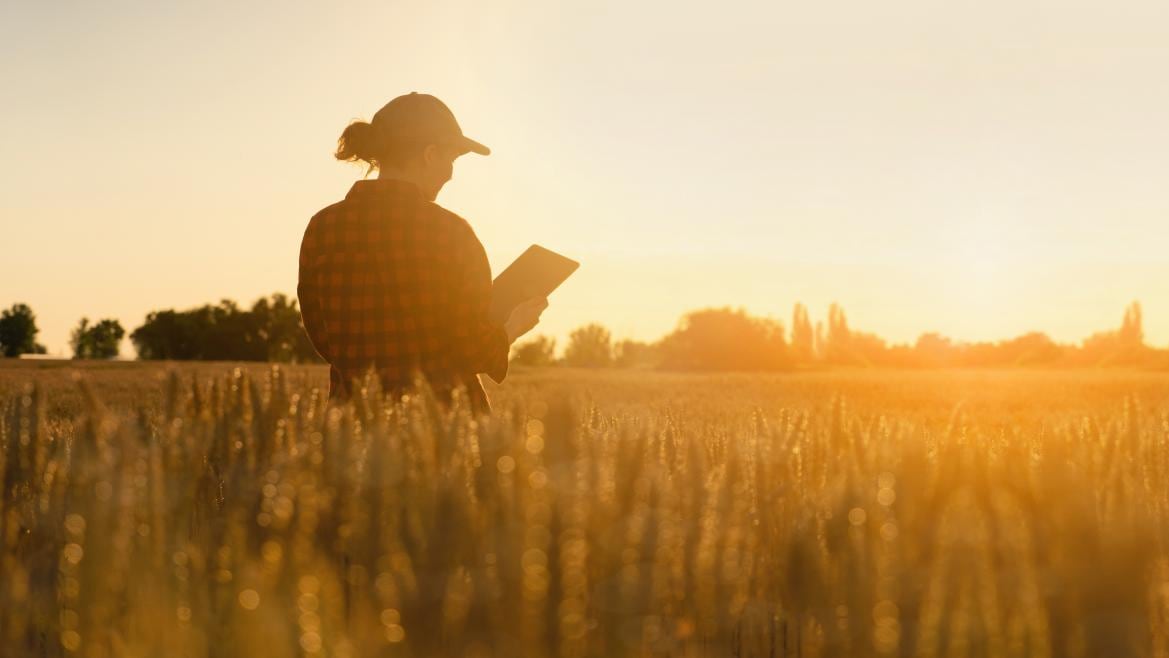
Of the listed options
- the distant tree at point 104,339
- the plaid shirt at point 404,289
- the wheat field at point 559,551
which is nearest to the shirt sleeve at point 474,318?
the plaid shirt at point 404,289

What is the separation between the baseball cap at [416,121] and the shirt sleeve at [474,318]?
752mm

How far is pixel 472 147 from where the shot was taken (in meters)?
5.73

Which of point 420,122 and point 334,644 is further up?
point 420,122

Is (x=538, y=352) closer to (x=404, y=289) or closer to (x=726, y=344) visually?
(x=726, y=344)

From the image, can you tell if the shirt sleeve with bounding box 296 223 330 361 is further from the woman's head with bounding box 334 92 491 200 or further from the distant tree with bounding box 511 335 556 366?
the distant tree with bounding box 511 335 556 366

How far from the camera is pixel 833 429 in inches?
87.5

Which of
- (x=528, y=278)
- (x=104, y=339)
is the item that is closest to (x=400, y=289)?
(x=528, y=278)

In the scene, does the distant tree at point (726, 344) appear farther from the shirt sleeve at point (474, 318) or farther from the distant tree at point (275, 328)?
the shirt sleeve at point (474, 318)

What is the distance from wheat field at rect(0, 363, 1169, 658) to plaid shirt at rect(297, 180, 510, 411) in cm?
289

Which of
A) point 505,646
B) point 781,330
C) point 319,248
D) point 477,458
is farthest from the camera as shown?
point 781,330

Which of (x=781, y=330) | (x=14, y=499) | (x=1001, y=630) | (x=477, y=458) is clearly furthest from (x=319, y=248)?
(x=781, y=330)

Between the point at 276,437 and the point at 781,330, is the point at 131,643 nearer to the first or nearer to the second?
the point at 276,437

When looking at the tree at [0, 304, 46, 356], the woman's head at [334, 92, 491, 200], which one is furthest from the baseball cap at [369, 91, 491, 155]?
the tree at [0, 304, 46, 356]

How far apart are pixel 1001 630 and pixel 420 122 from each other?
453 centimetres
